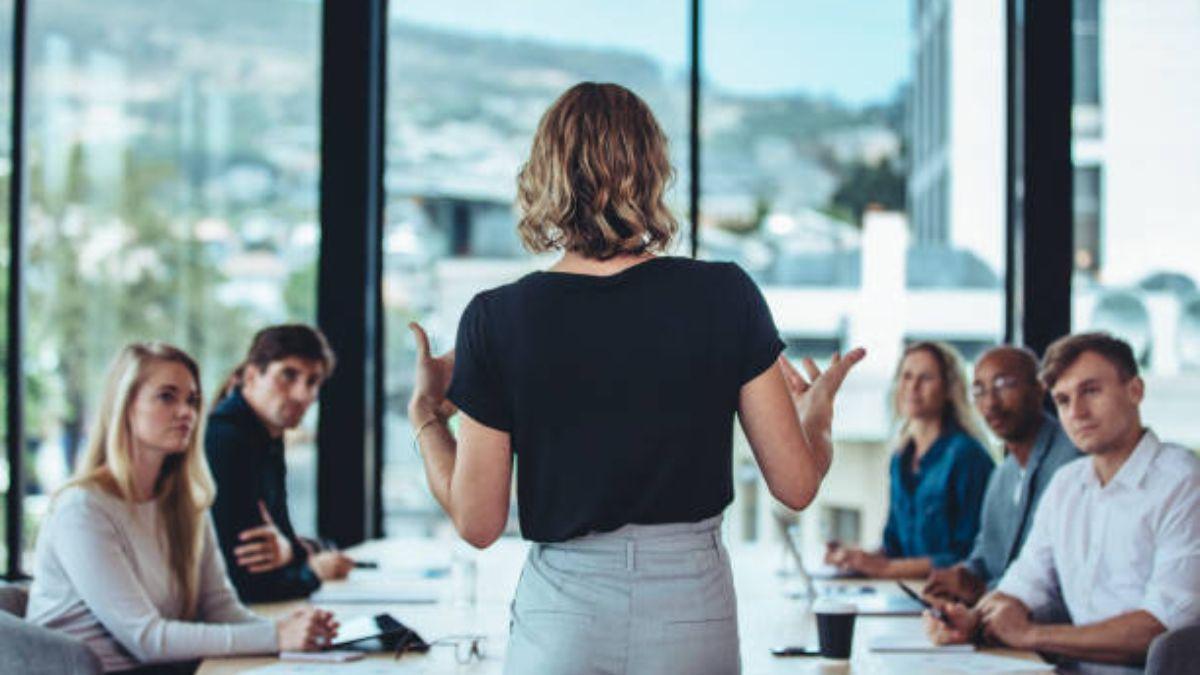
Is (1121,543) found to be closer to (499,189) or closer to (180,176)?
(499,189)

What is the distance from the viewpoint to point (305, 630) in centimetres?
312

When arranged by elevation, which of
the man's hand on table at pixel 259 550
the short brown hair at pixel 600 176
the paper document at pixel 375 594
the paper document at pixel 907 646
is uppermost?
the short brown hair at pixel 600 176

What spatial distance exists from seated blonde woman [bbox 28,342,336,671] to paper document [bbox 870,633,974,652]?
1.11 m

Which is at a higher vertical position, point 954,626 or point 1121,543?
point 1121,543

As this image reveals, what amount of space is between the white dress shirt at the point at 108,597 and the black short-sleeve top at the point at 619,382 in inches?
49.1

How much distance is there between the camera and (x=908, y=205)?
5.88 metres

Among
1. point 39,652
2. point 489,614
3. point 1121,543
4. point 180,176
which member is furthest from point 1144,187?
point 39,652

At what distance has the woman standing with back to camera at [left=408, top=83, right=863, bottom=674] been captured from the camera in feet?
6.89

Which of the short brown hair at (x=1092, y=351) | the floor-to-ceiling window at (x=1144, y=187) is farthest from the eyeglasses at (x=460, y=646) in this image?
the floor-to-ceiling window at (x=1144, y=187)

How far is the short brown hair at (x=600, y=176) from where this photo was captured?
215 cm

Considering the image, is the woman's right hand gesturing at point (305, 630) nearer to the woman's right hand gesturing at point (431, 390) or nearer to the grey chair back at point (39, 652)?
the grey chair back at point (39, 652)

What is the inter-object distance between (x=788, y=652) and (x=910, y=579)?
150 cm

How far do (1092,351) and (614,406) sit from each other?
1917 millimetres

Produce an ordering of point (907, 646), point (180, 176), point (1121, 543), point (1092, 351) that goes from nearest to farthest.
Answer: point (907, 646)
point (1121, 543)
point (1092, 351)
point (180, 176)
